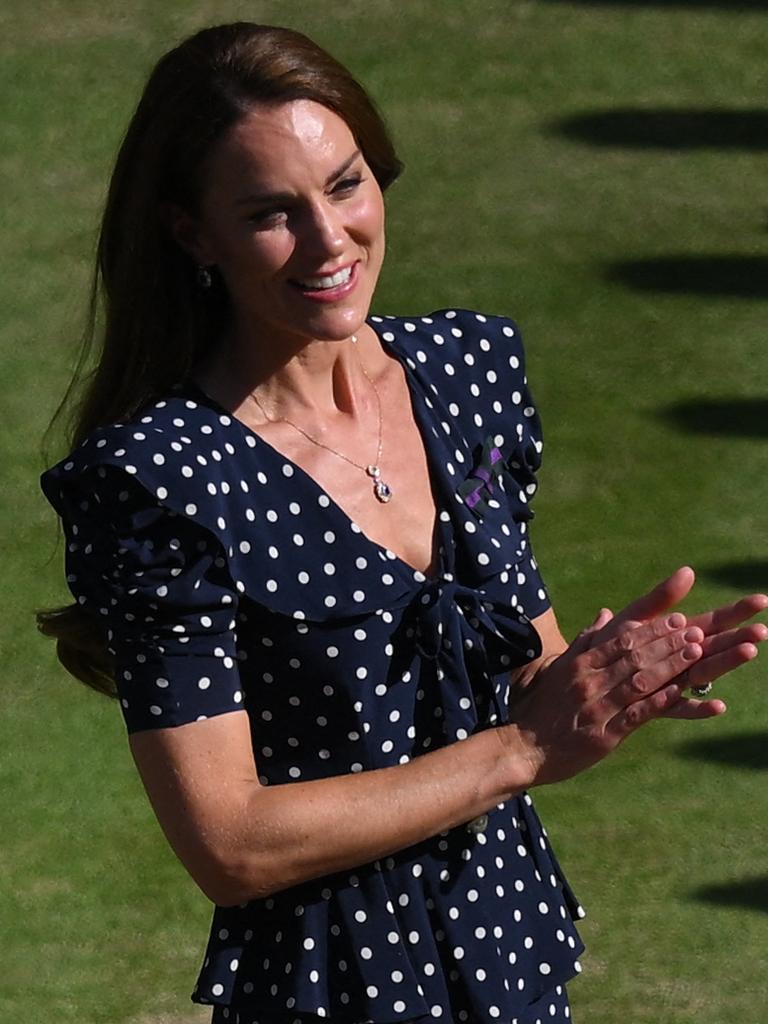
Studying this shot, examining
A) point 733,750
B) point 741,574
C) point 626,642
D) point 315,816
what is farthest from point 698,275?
point 315,816

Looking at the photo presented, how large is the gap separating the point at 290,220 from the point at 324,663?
0.52 m

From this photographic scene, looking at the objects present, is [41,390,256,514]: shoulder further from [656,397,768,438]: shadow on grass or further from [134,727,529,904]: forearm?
[656,397,768,438]: shadow on grass

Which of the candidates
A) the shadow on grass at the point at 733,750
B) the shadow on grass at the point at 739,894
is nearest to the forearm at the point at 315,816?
the shadow on grass at the point at 739,894

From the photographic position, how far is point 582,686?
2.44m

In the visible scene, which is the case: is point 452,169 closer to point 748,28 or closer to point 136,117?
point 748,28

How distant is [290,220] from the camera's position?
7.90 ft

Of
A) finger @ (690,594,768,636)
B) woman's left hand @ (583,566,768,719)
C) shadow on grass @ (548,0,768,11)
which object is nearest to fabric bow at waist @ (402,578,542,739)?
woman's left hand @ (583,566,768,719)

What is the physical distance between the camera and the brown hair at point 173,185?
7.91 feet

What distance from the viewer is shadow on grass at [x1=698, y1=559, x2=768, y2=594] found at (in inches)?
230

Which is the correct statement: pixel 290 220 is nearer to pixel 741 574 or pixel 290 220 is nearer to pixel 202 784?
pixel 202 784

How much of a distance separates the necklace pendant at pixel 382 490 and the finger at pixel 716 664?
426mm

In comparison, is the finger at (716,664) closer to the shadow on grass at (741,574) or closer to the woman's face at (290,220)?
the woman's face at (290,220)

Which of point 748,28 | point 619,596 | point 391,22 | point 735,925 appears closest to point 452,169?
point 391,22

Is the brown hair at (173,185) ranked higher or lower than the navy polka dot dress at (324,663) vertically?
higher
